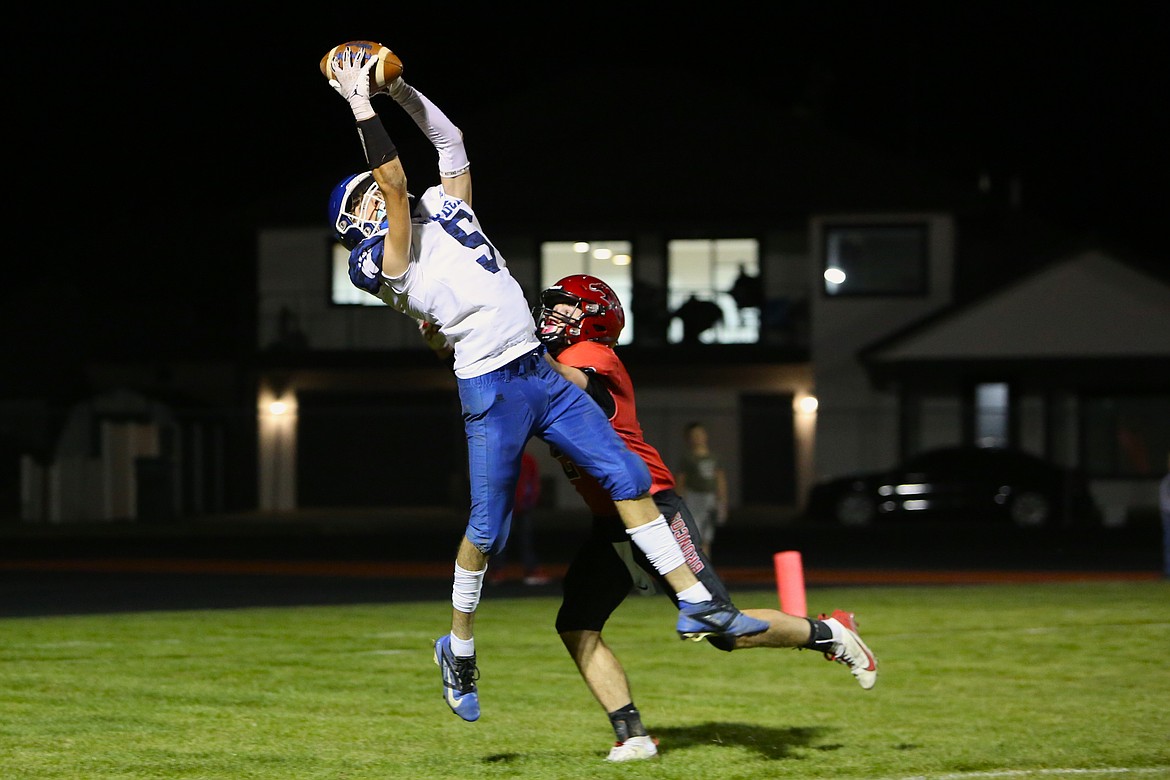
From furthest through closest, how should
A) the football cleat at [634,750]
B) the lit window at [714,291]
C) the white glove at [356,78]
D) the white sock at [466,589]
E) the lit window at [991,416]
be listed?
the lit window at [714,291] < the lit window at [991,416] < the football cleat at [634,750] < the white sock at [466,589] < the white glove at [356,78]

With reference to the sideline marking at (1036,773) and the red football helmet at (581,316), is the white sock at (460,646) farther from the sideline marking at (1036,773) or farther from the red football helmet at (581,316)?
the sideline marking at (1036,773)

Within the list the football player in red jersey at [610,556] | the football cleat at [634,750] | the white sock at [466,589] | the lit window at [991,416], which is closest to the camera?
the white sock at [466,589]

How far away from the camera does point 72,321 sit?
172ft

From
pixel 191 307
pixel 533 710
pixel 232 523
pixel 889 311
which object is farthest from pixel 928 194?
pixel 533 710

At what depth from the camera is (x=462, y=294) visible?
20.7 feet

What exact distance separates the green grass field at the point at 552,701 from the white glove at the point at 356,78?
8.97 feet

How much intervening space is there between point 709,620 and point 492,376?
128cm

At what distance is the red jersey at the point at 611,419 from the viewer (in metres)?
6.81

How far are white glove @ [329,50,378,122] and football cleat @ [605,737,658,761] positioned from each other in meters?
2.92

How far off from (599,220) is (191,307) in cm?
1963

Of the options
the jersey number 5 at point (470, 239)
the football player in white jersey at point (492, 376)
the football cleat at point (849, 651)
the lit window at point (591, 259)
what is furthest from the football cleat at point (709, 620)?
the lit window at point (591, 259)

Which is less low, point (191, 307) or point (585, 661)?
point (191, 307)

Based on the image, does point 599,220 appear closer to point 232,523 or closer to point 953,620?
point 232,523

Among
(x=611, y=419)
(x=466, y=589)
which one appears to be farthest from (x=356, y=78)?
(x=466, y=589)
